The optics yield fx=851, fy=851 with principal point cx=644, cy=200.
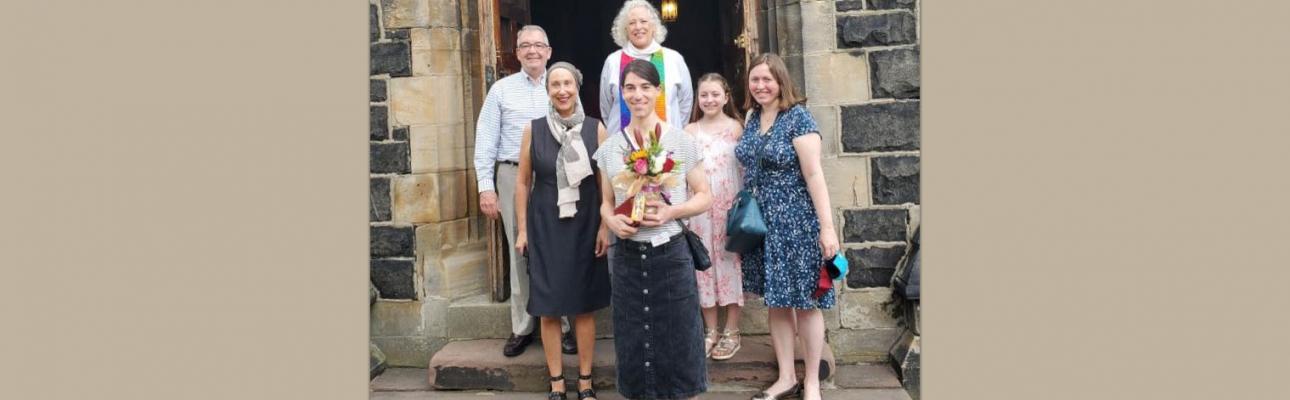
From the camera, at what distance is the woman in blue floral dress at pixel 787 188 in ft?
11.7

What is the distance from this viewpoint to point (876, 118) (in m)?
4.51

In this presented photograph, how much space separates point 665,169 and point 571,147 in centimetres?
56

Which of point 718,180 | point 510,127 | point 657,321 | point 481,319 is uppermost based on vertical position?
point 510,127

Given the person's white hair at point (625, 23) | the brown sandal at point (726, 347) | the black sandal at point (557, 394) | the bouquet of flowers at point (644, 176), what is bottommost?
the black sandal at point (557, 394)

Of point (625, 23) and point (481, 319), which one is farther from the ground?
point (625, 23)

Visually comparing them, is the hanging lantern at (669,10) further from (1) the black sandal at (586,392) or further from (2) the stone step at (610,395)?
(1) the black sandal at (586,392)

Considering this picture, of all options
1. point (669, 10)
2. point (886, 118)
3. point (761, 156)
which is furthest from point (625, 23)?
point (669, 10)

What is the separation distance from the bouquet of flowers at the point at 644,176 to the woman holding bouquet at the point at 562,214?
0.40m

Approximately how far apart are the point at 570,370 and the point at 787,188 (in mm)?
1474

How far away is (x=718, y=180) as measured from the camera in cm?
391

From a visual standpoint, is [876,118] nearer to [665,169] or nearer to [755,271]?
[755,271]

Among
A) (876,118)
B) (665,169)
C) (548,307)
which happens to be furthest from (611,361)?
(876,118)

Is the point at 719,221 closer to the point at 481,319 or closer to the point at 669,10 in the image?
the point at 481,319

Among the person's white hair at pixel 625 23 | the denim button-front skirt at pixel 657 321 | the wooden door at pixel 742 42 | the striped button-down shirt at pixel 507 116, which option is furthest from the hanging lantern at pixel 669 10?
the denim button-front skirt at pixel 657 321
